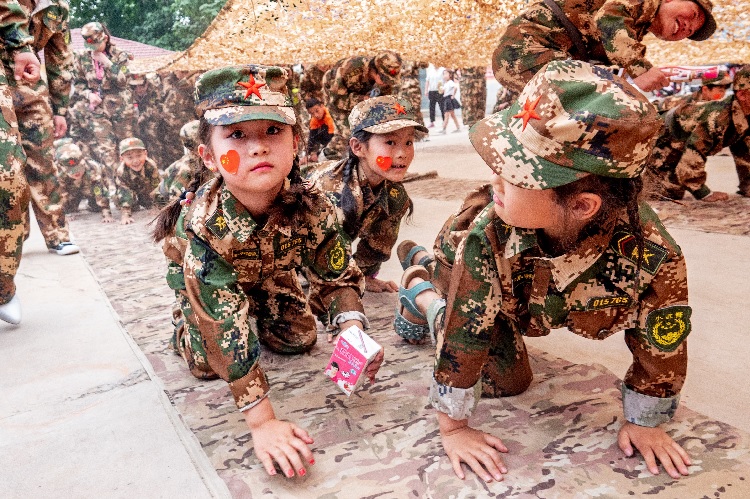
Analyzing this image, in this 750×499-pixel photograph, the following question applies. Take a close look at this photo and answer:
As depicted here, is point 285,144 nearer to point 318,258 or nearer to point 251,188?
point 251,188

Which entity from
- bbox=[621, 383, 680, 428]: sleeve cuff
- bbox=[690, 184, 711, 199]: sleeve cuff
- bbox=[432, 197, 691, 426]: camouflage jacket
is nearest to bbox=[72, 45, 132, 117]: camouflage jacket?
bbox=[690, 184, 711, 199]: sleeve cuff

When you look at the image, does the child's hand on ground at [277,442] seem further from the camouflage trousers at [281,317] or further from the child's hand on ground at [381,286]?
the child's hand on ground at [381,286]

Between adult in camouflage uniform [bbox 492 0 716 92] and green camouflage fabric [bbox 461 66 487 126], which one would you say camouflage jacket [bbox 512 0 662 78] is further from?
green camouflage fabric [bbox 461 66 487 126]

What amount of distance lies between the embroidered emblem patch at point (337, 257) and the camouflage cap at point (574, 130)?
67 centimetres

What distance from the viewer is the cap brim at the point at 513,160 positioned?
3.16ft

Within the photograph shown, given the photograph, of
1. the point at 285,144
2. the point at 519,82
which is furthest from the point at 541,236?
the point at 519,82

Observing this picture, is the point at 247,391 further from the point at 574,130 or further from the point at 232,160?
the point at 574,130

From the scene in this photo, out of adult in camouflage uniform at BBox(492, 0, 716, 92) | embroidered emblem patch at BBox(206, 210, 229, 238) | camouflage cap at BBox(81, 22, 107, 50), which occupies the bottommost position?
embroidered emblem patch at BBox(206, 210, 229, 238)

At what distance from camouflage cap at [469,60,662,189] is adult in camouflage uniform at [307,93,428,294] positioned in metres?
1.28

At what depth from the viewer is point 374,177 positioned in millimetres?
2371

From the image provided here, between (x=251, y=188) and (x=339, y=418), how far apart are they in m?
0.62

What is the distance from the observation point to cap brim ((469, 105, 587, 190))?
37.9 inches

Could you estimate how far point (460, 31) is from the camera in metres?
4.49

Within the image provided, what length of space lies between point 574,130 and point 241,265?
3.09 ft
